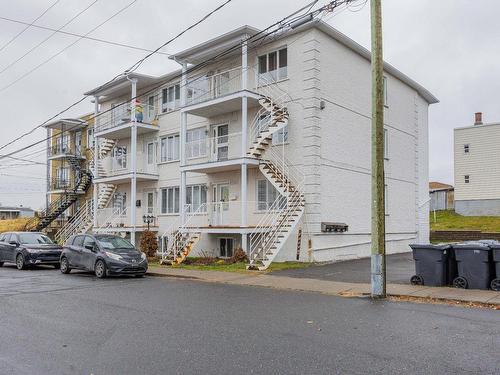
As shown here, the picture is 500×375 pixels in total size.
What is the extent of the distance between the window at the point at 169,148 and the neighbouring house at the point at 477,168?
27.3 metres

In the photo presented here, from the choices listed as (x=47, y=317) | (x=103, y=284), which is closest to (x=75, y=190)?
(x=103, y=284)

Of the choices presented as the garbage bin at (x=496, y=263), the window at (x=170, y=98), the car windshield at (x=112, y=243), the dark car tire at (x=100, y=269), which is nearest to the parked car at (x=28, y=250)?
the car windshield at (x=112, y=243)

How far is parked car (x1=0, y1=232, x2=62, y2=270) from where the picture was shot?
20922mm

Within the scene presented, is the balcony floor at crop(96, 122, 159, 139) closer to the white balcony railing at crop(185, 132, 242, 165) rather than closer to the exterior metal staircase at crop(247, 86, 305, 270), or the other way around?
the white balcony railing at crop(185, 132, 242, 165)

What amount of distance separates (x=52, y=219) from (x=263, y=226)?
21.3 metres

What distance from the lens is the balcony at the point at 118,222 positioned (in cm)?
2723

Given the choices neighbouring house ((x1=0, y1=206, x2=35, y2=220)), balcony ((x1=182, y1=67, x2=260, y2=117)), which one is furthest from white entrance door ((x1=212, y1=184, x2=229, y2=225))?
neighbouring house ((x1=0, y1=206, x2=35, y2=220))

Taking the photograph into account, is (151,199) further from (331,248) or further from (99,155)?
(331,248)

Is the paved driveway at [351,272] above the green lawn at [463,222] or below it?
Answer: below

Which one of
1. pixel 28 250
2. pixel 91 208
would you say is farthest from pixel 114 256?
pixel 91 208

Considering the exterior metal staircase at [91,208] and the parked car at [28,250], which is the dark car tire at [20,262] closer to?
the parked car at [28,250]

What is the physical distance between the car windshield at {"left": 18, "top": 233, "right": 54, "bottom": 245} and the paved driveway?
1131cm

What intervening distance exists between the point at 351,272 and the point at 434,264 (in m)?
4.37

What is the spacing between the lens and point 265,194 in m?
22.2
